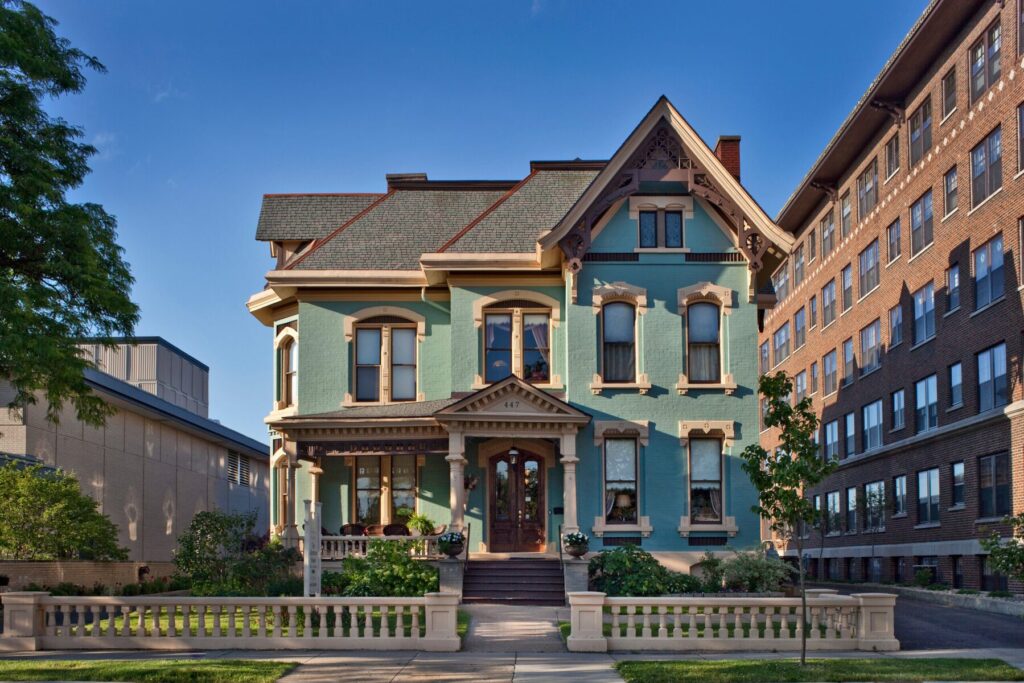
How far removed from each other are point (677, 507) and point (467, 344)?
6608mm

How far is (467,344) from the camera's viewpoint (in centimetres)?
2959

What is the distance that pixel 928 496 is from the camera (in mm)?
40094

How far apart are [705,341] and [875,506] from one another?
20311 mm

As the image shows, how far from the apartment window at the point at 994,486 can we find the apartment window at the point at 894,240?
1092 centimetres

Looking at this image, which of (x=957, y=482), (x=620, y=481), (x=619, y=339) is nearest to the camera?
(x=620, y=481)

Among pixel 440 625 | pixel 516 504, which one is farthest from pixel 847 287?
pixel 440 625

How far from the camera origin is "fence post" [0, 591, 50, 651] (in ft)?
63.8

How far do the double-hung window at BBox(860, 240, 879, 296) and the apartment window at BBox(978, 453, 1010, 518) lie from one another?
1309 cm

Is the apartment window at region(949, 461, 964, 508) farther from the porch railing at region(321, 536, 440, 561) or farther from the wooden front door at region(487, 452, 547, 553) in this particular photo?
the porch railing at region(321, 536, 440, 561)

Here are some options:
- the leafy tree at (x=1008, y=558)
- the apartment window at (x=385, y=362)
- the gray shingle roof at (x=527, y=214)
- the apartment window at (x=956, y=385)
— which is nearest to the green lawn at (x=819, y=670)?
the leafy tree at (x=1008, y=558)

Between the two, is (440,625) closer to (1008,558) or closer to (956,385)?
(1008,558)

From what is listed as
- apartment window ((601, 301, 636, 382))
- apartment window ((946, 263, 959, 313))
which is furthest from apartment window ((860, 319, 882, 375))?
apartment window ((601, 301, 636, 382))

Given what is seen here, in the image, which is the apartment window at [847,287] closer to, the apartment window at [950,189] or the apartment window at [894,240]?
the apartment window at [894,240]

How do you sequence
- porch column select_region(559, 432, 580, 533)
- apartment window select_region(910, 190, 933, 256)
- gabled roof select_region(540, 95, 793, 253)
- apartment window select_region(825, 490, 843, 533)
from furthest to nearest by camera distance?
apartment window select_region(825, 490, 843, 533), apartment window select_region(910, 190, 933, 256), gabled roof select_region(540, 95, 793, 253), porch column select_region(559, 432, 580, 533)
